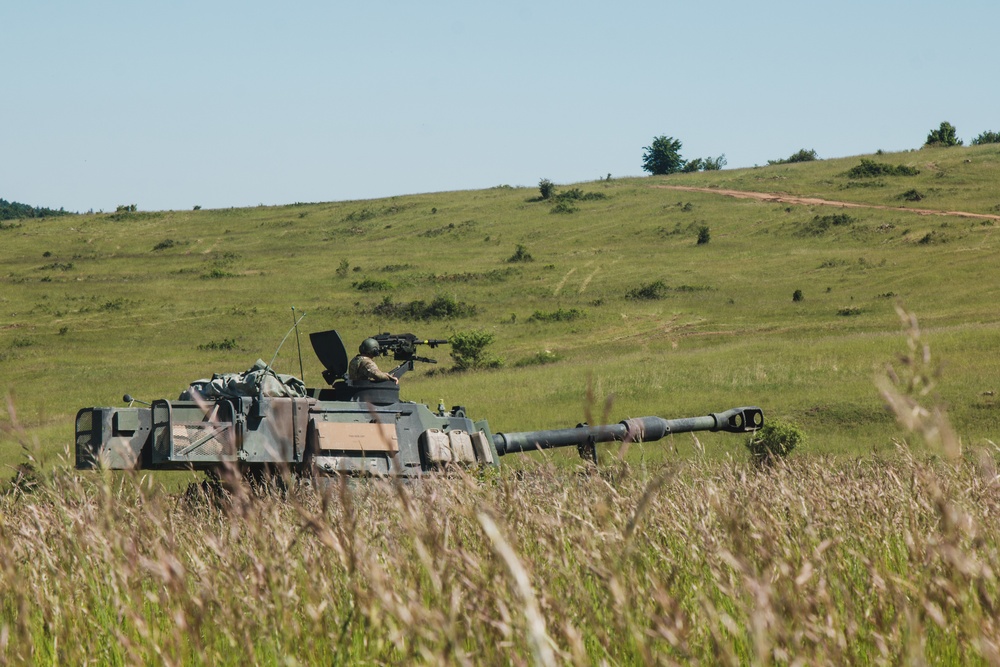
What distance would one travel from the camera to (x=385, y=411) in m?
14.1

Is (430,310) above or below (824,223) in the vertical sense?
below

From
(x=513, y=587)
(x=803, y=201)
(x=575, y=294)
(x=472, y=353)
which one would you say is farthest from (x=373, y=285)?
(x=513, y=587)

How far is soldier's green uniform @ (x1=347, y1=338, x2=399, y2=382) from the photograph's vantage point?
46.8 feet

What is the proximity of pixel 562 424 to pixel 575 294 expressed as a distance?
1161 inches

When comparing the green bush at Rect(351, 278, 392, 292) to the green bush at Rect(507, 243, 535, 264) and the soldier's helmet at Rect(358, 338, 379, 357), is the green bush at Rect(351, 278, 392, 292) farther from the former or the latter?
the soldier's helmet at Rect(358, 338, 379, 357)

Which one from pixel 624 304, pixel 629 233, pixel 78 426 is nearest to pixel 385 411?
pixel 78 426

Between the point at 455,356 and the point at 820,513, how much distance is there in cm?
3819

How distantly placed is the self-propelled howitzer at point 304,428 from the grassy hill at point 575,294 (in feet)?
37.0

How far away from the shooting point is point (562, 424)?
28547mm

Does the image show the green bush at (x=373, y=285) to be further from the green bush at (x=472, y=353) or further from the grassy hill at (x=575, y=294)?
the green bush at (x=472, y=353)

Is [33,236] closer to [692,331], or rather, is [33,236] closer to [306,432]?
[692,331]

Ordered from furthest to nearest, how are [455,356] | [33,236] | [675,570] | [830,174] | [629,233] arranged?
[830,174] → [33,236] → [629,233] → [455,356] → [675,570]

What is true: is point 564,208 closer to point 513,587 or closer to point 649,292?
point 649,292

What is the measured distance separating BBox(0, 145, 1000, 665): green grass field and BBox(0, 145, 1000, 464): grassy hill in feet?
0.92
